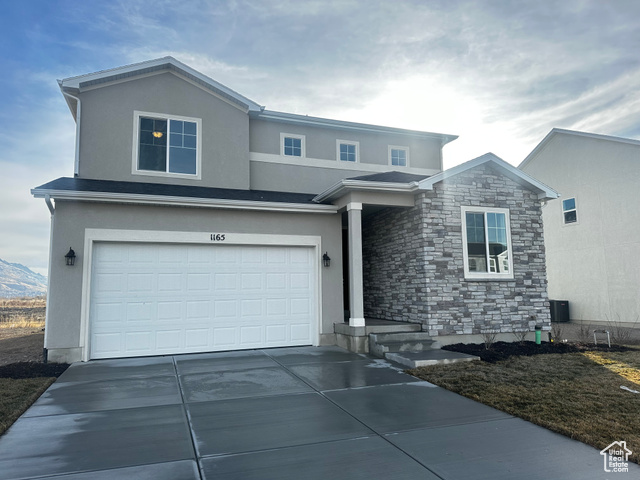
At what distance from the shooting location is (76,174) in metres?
9.88

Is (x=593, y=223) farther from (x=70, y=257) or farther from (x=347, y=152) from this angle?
(x=70, y=257)

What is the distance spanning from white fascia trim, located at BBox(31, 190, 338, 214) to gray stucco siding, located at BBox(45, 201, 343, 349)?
185 millimetres

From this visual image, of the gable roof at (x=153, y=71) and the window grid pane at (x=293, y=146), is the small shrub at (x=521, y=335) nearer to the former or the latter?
the window grid pane at (x=293, y=146)

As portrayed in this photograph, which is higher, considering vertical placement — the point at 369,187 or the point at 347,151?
the point at 347,151

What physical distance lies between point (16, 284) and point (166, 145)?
156 meters

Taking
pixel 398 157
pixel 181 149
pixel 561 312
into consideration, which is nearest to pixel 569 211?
pixel 561 312

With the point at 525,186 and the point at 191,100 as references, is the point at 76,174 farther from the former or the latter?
the point at 525,186

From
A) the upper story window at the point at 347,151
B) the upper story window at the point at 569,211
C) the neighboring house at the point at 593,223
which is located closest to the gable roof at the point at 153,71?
the upper story window at the point at 347,151

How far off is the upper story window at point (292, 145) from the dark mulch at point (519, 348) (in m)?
6.79

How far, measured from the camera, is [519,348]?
29.6ft

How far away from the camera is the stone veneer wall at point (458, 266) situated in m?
9.42

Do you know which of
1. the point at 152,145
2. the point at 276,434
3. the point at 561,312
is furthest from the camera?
the point at 561,312

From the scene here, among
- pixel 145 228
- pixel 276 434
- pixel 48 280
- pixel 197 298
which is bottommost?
pixel 276 434

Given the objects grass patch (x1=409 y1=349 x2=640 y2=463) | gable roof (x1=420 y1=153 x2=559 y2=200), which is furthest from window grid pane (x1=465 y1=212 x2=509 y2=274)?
grass patch (x1=409 y1=349 x2=640 y2=463)
